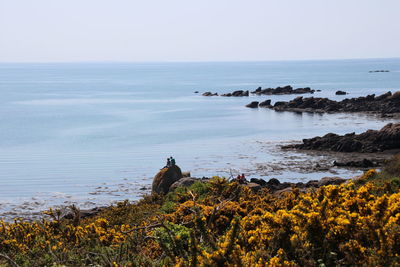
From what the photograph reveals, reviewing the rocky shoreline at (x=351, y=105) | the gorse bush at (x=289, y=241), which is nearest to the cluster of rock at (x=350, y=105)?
the rocky shoreline at (x=351, y=105)

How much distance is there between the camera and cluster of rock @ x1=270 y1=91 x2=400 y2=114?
80.8m

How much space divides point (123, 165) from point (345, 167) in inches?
700

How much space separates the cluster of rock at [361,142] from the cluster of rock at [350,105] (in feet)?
87.7

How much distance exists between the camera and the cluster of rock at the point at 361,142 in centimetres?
4888

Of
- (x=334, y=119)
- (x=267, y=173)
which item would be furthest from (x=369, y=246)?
(x=334, y=119)

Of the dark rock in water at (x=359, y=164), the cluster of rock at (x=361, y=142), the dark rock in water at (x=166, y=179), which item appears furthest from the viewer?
the cluster of rock at (x=361, y=142)

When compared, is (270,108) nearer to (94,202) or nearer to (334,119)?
(334,119)

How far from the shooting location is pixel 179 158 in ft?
164

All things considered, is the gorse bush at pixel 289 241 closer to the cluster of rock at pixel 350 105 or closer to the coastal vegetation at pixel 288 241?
the coastal vegetation at pixel 288 241

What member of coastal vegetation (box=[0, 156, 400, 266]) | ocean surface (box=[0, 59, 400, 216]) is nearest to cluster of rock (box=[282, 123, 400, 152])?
ocean surface (box=[0, 59, 400, 216])

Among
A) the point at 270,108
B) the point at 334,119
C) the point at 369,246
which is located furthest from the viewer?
the point at 270,108

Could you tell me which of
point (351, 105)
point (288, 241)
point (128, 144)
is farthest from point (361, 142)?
point (288, 241)

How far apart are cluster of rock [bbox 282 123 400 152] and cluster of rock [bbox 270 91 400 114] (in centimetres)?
2674

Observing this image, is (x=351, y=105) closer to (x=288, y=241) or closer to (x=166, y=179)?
(x=166, y=179)
